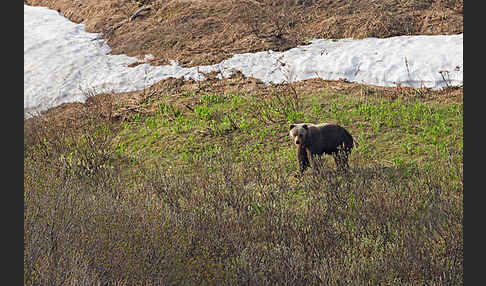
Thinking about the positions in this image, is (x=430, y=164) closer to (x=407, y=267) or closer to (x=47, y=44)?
(x=407, y=267)

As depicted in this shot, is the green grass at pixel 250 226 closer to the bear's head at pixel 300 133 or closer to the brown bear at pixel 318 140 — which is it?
the brown bear at pixel 318 140

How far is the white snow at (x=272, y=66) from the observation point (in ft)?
45.8

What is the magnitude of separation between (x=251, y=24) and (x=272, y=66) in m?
4.27

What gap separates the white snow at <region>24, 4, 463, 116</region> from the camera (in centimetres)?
1395

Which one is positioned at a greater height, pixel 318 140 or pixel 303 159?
pixel 318 140

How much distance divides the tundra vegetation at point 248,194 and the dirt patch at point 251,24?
1.74m

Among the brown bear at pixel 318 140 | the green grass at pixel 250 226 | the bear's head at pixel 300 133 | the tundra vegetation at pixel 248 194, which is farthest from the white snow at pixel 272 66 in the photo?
the bear's head at pixel 300 133

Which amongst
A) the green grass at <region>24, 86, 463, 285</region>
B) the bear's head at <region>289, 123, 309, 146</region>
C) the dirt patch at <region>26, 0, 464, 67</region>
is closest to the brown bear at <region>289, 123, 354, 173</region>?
the bear's head at <region>289, 123, 309, 146</region>

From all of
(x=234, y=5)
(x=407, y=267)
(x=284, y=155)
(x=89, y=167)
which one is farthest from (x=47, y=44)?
(x=407, y=267)

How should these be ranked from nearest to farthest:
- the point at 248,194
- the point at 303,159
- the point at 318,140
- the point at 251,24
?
1. the point at 248,194
2. the point at 318,140
3. the point at 303,159
4. the point at 251,24

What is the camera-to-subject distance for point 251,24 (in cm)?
1944

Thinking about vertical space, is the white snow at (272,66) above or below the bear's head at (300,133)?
below

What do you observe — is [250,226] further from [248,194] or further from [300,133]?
[300,133]

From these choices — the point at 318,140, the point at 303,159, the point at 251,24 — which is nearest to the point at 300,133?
the point at 318,140
